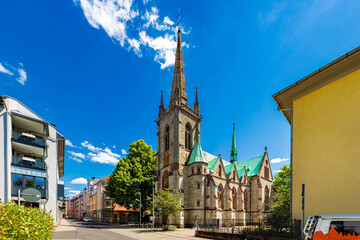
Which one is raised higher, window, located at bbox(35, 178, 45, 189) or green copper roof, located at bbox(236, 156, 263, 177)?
window, located at bbox(35, 178, 45, 189)

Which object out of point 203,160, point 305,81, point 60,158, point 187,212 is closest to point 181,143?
point 203,160

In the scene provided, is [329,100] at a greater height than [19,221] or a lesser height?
greater

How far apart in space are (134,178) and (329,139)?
3089cm

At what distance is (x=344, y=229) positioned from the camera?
6.26 metres

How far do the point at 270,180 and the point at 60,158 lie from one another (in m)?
45.0

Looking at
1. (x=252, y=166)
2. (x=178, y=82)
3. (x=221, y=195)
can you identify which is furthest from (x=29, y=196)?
(x=252, y=166)

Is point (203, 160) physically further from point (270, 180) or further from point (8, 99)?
point (8, 99)

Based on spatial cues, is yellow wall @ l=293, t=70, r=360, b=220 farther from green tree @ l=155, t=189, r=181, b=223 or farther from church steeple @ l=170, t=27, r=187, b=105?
church steeple @ l=170, t=27, r=187, b=105

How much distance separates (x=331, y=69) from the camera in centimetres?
1098

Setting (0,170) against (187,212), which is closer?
(0,170)

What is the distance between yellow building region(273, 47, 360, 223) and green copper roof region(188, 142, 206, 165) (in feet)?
74.4

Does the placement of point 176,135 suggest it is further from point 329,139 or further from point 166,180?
point 329,139

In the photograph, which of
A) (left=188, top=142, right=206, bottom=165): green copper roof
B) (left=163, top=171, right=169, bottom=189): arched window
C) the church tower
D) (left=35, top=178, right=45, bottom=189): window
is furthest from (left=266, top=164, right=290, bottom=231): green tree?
(left=35, top=178, right=45, bottom=189): window

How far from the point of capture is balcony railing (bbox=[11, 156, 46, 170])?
2083 centimetres
